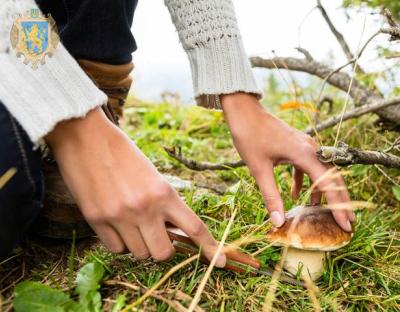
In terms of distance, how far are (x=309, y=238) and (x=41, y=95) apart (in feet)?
2.81

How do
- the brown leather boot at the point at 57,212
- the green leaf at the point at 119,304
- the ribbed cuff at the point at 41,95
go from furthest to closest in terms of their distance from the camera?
the brown leather boot at the point at 57,212
the green leaf at the point at 119,304
the ribbed cuff at the point at 41,95

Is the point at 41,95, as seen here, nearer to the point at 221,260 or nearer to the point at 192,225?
the point at 192,225

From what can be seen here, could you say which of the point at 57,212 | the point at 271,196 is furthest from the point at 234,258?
the point at 57,212

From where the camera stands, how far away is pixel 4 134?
112cm

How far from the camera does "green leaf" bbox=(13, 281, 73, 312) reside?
46.1 inches

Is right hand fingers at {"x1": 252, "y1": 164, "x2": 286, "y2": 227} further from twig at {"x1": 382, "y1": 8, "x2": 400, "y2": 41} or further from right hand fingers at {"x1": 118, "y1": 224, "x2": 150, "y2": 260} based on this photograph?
twig at {"x1": 382, "y1": 8, "x2": 400, "y2": 41}

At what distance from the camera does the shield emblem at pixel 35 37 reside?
111cm

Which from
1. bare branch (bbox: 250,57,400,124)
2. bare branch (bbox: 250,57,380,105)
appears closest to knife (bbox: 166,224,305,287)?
bare branch (bbox: 250,57,400,124)

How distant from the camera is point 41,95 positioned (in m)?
1.07

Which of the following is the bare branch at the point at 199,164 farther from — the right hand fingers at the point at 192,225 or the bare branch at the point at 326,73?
the right hand fingers at the point at 192,225

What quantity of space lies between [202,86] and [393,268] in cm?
92

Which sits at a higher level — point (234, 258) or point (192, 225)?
point (192, 225)

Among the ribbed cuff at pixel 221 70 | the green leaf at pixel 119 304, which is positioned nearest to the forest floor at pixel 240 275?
the green leaf at pixel 119 304

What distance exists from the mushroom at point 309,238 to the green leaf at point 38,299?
641 mm
